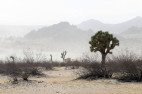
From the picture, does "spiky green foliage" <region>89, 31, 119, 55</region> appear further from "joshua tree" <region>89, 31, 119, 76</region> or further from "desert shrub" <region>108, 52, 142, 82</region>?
"desert shrub" <region>108, 52, 142, 82</region>

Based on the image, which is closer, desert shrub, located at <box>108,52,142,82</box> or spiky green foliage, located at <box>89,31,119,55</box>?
desert shrub, located at <box>108,52,142,82</box>

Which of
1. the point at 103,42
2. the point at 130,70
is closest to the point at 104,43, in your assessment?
the point at 103,42

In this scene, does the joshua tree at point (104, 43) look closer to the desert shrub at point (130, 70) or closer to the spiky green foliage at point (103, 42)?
the spiky green foliage at point (103, 42)

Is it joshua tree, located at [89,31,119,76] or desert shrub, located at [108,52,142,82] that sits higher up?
joshua tree, located at [89,31,119,76]

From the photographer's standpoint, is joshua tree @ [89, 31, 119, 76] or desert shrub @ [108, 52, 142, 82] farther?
joshua tree @ [89, 31, 119, 76]

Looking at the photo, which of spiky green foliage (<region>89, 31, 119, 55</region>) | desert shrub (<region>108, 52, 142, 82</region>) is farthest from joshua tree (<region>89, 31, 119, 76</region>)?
desert shrub (<region>108, 52, 142, 82</region>)

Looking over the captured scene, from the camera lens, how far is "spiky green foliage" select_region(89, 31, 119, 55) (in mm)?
21625

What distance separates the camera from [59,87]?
39.6 ft

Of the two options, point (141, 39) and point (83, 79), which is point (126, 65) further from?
point (141, 39)

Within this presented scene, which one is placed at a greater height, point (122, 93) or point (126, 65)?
point (126, 65)

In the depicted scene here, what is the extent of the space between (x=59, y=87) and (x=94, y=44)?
10777mm

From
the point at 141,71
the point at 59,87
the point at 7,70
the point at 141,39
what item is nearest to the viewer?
the point at 59,87

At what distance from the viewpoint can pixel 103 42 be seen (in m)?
21.8

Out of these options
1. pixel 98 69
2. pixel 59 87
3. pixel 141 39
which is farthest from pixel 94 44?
pixel 141 39
